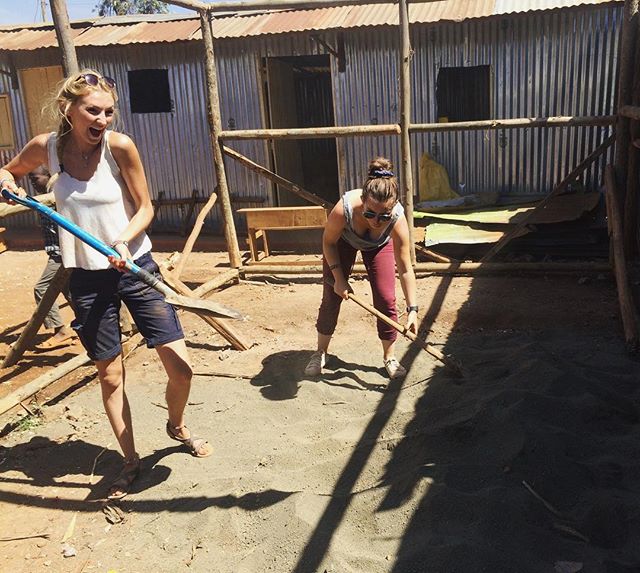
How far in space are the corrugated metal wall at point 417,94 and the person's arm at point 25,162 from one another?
7425 millimetres

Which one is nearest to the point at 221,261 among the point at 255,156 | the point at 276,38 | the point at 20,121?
the point at 255,156

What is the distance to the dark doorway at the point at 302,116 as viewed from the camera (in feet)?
35.9

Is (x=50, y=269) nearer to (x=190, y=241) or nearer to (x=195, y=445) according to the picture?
(x=190, y=241)

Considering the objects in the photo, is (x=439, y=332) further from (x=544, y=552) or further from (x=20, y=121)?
(x=20, y=121)

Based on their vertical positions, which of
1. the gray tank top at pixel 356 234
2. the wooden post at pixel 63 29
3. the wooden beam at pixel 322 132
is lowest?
the gray tank top at pixel 356 234

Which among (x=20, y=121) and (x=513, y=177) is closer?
(x=513, y=177)

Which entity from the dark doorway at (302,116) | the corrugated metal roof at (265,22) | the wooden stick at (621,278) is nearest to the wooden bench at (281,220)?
the dark doorway at (302,116)

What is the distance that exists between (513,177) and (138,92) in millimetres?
6699

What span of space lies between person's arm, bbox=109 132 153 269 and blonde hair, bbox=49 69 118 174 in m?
0.20

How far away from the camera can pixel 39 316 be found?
15.3ft

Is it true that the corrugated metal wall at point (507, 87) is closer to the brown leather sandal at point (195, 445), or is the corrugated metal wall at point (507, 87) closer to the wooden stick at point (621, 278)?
the wooden stick at point (621, 278)

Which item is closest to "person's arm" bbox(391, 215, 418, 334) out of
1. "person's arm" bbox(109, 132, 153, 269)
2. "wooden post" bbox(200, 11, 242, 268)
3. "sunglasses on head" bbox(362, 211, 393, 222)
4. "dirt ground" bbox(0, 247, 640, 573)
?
"sunglasses on head" bbox(362, 211, 393, 222)

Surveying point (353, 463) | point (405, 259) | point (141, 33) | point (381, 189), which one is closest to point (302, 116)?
point (141, 33)

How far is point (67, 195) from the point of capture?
285cm
